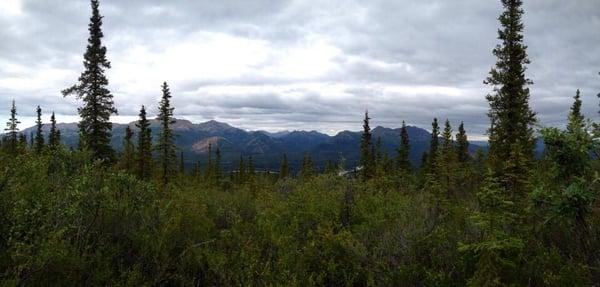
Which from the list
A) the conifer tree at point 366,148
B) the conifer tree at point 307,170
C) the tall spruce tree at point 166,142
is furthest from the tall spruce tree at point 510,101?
the tall spruce tree at point 166,142

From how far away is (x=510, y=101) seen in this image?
76.0ft

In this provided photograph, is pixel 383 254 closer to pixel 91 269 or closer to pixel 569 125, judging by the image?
pixel 569 125

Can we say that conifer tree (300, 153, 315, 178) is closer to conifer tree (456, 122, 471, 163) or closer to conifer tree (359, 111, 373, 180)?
conifer tree (359, 111, 373, 180)

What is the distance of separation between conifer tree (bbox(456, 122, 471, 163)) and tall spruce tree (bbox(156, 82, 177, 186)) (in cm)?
3503

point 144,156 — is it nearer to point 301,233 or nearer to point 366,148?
point 366,148

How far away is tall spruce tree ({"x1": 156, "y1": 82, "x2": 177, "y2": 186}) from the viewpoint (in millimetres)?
38312

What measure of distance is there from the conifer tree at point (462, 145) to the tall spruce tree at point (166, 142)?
35.0 meters

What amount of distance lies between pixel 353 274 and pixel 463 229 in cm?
237

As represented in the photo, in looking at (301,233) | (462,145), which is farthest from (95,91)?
(462,145)

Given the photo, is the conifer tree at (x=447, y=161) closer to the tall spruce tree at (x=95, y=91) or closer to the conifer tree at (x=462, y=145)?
the conifer tree at (x=462, y=145)

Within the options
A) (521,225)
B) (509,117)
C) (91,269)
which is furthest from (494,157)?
(91,269)

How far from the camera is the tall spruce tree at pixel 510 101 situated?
21.2 metres

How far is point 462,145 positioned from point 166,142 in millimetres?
37855

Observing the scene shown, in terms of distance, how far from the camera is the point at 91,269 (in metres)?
5.91
